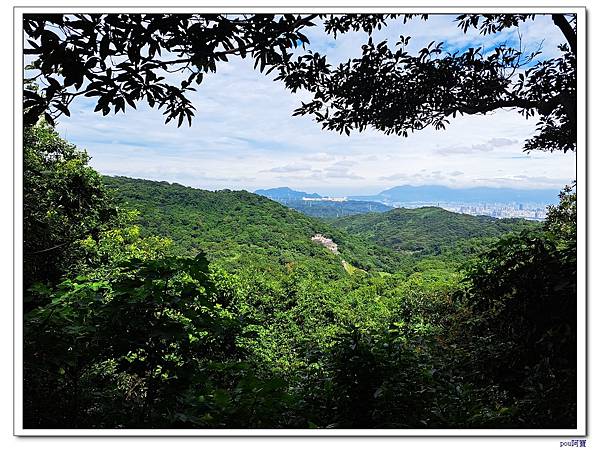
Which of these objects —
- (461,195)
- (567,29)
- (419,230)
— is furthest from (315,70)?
(419,230)

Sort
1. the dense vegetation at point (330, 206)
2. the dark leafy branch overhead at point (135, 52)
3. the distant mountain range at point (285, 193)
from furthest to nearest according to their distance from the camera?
the dense vegetation at point (330, 206)
the distant mountain range at point (285, 193)
the dark leafy branch overhead at point (135, 52)

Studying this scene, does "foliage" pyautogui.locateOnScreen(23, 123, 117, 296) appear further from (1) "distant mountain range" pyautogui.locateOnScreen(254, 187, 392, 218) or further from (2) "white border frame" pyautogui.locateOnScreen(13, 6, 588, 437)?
(1) "distant mountain range" pyautogui.locateOnScreen(254, 187, 392, 218)

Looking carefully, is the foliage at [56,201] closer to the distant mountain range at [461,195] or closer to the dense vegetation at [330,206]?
the dense vegetation at [330,206]

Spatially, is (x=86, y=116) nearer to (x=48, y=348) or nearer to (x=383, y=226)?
(x=48, y=348)

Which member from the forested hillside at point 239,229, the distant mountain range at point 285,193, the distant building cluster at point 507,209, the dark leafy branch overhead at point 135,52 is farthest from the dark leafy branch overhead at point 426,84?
the forested hillside at point 239,229

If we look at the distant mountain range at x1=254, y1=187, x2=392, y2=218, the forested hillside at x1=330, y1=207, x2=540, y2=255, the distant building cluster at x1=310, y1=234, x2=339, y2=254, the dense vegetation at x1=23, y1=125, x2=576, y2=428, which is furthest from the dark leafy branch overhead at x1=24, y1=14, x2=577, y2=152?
the distant building cluster at x1=310, y1=234, x2=339, y2=254
